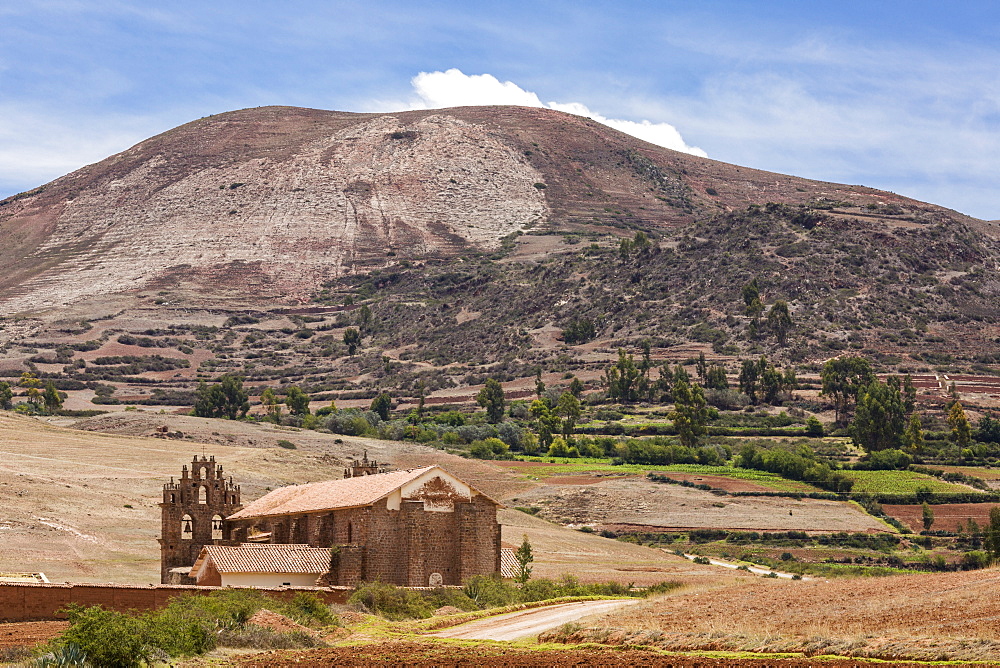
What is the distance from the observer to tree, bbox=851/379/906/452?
318 feet

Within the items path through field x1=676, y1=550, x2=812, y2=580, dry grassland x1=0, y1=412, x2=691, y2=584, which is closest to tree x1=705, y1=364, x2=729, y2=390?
dry grassland x1=0, y1=412, x2=691, y2=584

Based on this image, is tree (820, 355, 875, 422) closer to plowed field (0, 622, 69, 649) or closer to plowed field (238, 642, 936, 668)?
plowed field (0, 622, 69, 649)

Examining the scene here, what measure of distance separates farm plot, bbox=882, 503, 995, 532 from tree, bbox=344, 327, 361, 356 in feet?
286

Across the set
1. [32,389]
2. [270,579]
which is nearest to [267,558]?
[270,579]

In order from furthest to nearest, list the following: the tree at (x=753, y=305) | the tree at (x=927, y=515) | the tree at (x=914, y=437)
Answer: the tree at (x=753, y=305)
the tree at (x=914, y=437)
the tree at (x=927, y=515)

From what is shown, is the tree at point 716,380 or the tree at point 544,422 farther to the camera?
the tree at point 716,380

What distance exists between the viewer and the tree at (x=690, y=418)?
97.4 metres

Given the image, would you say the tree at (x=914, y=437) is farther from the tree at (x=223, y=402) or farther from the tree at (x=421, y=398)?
the tree at (x=223, y=402)

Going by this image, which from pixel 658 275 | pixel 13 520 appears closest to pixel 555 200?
pixel 658 275

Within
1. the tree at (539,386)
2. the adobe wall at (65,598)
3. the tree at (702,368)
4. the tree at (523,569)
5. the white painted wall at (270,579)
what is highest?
the tree at (702,368)

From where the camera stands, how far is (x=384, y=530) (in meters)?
40.5

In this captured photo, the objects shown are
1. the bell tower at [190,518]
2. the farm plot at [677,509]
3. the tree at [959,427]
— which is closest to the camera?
the bell tower at [190,518]

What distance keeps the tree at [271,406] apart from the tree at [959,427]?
5596 centimetres

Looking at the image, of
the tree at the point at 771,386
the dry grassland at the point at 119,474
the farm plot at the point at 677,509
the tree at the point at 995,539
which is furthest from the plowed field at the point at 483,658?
the tree at the point at 771,386
